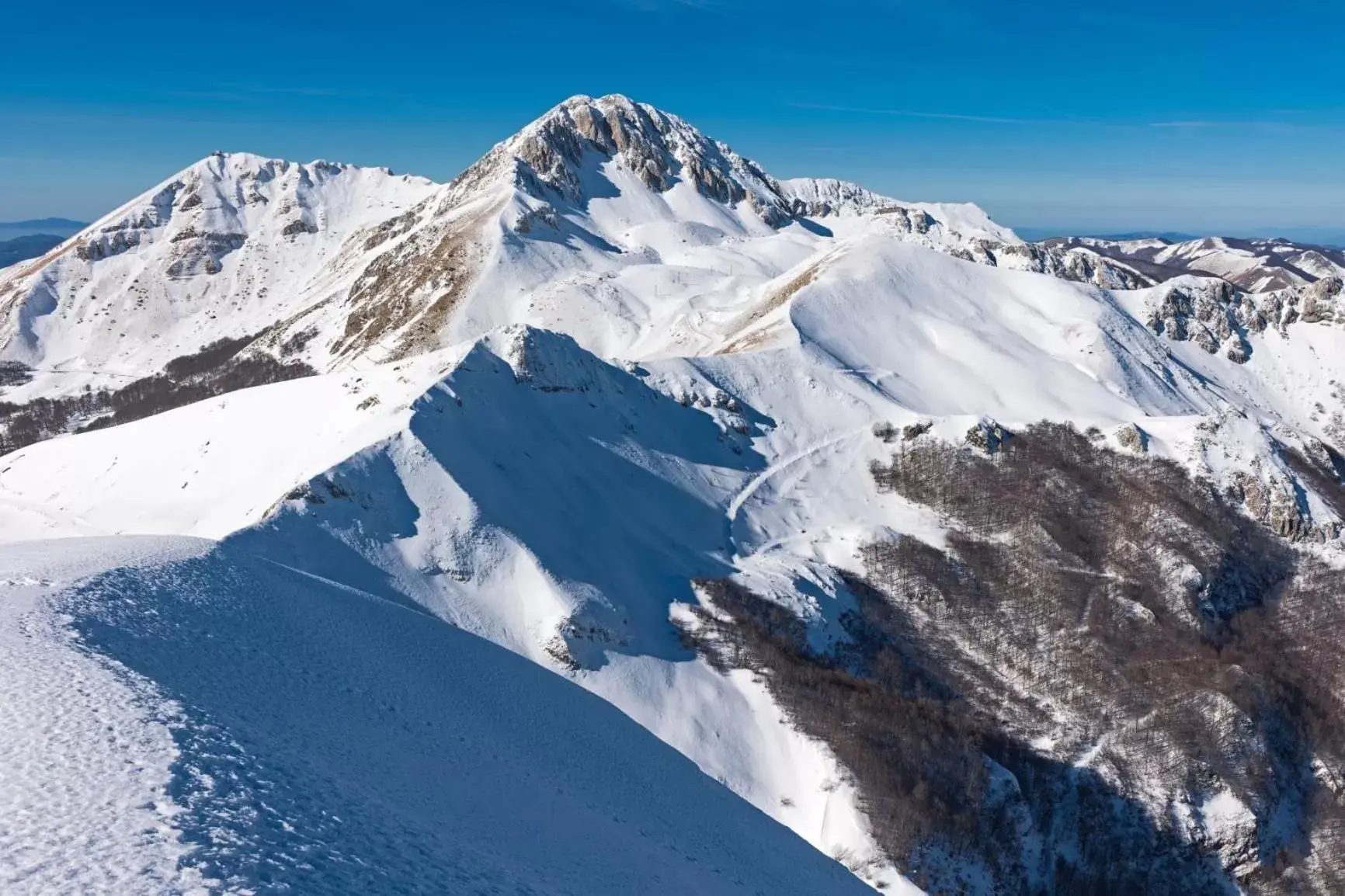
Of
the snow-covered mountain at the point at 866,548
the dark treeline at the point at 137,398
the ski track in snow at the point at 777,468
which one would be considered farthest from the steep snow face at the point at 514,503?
the dark treeline at the point at 137,398

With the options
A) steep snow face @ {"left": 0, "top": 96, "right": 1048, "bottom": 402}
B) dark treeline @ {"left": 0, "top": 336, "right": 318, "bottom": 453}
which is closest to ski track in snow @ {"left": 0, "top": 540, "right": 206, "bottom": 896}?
steep snow face @ {"left": 0, "top": 96, "right": 1048, "bottom": 402}

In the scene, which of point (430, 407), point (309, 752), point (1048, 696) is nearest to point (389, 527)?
point (430, 407)

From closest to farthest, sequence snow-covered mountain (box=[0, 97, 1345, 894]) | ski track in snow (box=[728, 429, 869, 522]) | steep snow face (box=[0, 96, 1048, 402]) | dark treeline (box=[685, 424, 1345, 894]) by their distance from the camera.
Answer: dark treeline (box=[685, 424, 1345, 894])
snow-covered mountain (box=[0, 97, 1345, 894])
ski track in snow (box=[728, 429, 869, 522])
steep snow face (box=[0, 96, 1048, 402])

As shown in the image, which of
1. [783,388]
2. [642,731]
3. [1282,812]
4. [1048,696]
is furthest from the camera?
[783,388]

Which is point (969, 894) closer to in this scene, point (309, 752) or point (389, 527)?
point (309, 752)

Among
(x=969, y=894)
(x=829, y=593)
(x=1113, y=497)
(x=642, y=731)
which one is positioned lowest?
(x=969, y=894)

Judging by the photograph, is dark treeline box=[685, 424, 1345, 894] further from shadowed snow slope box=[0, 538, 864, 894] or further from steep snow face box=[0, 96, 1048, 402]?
steep snow face box=[0, 96, 1048, 402]
